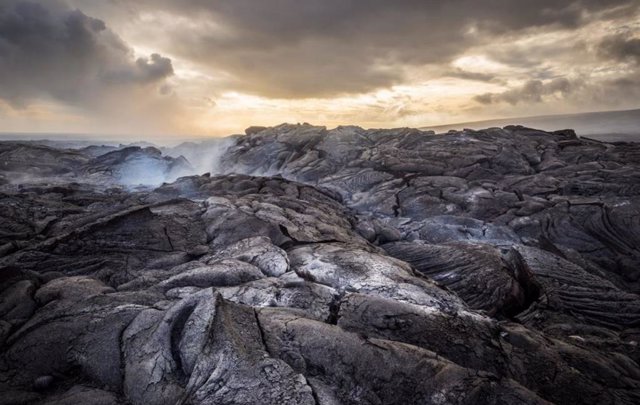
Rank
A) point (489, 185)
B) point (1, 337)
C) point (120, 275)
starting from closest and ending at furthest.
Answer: point (1, 337)
point (120, 275)
point (489, 185)

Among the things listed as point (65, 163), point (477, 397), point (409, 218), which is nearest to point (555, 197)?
point (409, 218)

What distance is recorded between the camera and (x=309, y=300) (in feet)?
34.0

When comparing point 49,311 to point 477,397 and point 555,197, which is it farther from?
point 555,197

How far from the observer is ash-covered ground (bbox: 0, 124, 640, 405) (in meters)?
7.02

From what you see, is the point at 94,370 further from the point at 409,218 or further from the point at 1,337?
the point at 409,218

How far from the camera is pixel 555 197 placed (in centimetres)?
3106

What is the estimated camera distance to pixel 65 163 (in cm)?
4891

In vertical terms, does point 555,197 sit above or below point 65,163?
below

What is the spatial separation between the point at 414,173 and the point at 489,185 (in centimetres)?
909

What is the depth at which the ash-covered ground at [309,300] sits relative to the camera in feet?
23.0

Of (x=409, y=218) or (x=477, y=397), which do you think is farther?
(x=409, y=218)

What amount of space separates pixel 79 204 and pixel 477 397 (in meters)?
25.6

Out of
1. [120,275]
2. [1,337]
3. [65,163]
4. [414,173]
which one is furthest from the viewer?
[65,163]


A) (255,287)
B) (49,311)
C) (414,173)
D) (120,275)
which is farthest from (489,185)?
(49,311)
